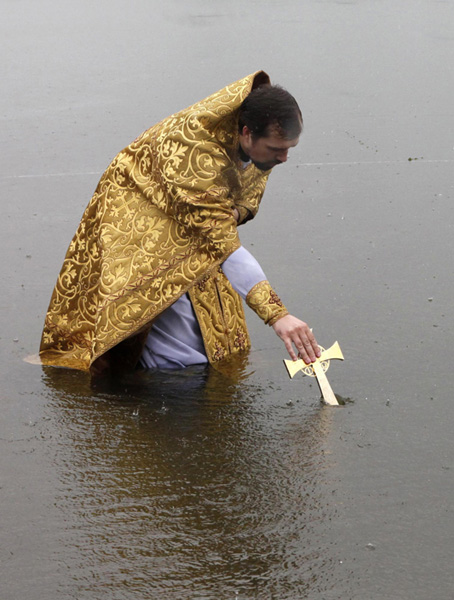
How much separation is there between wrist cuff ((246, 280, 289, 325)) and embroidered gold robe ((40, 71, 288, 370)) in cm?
18

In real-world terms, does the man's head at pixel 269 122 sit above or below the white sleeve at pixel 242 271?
above

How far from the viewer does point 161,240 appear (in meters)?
4.06

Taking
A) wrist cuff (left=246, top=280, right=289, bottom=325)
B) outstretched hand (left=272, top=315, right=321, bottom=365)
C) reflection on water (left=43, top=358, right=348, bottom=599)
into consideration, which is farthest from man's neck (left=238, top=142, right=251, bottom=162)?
reflection on water (left=43, top=358, right=348, bottom=599)

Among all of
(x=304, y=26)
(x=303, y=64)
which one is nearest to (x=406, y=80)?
(x=303, y=64)

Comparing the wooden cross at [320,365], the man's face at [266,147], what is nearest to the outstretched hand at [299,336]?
the wooden cross at [320,365]

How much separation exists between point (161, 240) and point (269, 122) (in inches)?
26.5

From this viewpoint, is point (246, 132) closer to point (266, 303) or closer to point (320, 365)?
point (266, 303)

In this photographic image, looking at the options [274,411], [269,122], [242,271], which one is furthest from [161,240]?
[274,411]

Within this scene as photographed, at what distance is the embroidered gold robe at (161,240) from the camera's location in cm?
380

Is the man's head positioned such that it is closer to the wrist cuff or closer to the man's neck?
the man's neck

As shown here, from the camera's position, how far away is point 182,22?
44.1 feet

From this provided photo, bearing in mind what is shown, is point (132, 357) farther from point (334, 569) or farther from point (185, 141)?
point (334, 569)

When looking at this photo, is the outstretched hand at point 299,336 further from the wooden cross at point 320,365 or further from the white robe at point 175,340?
the white robe at point 175,340

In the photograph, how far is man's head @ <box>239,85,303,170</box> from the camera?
3639 millimetres
